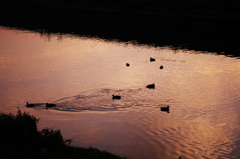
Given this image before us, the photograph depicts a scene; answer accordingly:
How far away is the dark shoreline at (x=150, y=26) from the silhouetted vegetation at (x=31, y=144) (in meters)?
42.5

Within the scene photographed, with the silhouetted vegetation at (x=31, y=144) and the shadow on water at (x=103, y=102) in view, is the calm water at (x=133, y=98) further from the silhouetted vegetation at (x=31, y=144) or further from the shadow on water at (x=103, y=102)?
the silhouetted vegetation at (x=31, y=144)

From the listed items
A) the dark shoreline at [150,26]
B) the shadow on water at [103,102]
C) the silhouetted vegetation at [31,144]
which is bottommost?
the silhouetted vegetation at [31,144]

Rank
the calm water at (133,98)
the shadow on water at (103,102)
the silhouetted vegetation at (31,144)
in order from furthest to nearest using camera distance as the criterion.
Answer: the shadow on water at (103,102) → the calm water at (133,98) → the silhouetted vegetation at (31,144)

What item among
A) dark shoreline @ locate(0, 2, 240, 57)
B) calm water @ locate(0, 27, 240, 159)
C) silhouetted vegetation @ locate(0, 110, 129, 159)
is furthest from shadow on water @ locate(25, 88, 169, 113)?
dark shoreline @ locate(0, 2, 240, 57)

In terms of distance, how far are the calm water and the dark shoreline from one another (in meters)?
11.5

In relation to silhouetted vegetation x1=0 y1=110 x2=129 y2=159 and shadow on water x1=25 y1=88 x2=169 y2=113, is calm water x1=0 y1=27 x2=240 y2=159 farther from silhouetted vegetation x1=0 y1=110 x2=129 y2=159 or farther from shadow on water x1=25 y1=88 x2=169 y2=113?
silhouetted vegetation x1=0 y1=110 x2=129 y2=159

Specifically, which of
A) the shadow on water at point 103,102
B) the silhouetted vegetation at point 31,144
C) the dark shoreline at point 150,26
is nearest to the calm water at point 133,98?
the shadow on water at point 103,102

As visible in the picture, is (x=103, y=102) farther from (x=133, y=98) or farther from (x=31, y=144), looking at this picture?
(x=31, y=144)

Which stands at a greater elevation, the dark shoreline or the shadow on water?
the dark shoreline

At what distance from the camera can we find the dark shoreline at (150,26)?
208 feet

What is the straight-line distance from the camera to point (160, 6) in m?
95.9

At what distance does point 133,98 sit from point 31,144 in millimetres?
14005

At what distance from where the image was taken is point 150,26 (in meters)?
82.4

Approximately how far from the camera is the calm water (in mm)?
19734
